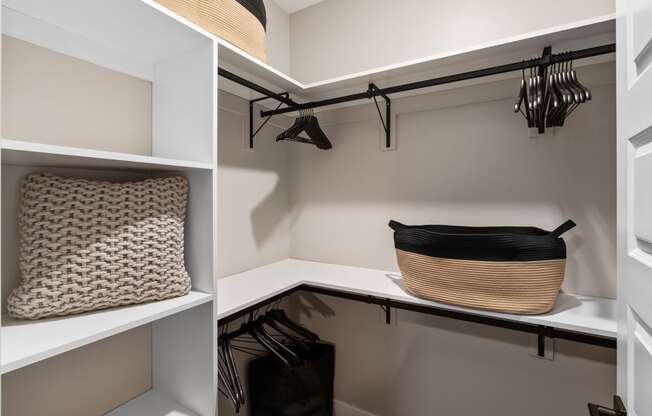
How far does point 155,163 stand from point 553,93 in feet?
4.29

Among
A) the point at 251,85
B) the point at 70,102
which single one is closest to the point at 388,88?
the point at 251,85

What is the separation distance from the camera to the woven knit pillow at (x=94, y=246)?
718 millimetres

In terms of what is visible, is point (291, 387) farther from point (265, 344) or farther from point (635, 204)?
point (635, 204)

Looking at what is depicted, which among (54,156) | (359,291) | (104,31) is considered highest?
(104,31)

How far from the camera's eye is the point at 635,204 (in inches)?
23.0

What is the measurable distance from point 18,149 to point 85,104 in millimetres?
453

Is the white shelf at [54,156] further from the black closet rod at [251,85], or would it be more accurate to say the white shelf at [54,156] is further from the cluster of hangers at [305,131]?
the cluster of hangers at [305,131]

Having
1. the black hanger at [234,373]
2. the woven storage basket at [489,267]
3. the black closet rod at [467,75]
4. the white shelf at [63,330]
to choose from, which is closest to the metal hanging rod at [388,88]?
the black closet rod at [467,75]

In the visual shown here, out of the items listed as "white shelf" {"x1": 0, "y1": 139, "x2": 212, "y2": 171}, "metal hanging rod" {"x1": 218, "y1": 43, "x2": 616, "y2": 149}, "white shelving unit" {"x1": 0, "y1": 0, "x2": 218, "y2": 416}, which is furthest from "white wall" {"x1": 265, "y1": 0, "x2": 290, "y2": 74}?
"white shelf" {"x1": 0, "y1": 139, "x2": 212, "y2": 171}

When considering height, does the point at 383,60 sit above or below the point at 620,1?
above

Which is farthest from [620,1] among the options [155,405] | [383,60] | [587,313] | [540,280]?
[155,405]

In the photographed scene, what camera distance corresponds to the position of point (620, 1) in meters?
0.69

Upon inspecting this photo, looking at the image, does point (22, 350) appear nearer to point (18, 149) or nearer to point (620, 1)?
point (18, 149)

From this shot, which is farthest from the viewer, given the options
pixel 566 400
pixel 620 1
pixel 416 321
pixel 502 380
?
pixel 416 321
